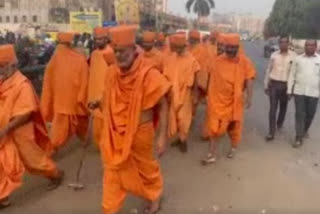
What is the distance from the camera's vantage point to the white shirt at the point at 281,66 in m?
10.5

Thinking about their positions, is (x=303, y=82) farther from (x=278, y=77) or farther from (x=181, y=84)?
(x=181, y=84)

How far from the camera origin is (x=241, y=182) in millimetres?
7820

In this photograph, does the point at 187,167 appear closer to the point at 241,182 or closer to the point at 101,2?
the point at 241,182

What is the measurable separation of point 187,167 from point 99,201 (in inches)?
77.8

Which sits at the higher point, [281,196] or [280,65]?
[280,65]

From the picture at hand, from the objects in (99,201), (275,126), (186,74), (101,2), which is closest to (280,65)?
(275,126)

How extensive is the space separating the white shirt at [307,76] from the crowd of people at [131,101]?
2cm

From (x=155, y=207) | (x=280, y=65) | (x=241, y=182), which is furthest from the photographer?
(x=280, y=65)

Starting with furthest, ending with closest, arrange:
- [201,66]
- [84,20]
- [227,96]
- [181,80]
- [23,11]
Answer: [23,11]
[84,20]
[201,66]
[181,80]
[227,96]

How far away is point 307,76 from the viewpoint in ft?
33.1

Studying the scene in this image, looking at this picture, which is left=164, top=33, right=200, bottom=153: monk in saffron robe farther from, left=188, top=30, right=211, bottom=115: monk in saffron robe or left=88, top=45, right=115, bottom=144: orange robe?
left=188, top=30, right=211, bottom=115: monk in saffron robe

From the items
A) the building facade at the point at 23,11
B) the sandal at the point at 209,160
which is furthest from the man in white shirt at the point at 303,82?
the building facade at the point at 23,11

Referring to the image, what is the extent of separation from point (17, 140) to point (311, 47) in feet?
17.3

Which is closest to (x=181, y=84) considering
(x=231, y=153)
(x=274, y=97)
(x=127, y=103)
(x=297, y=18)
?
(x=231, y=153)
